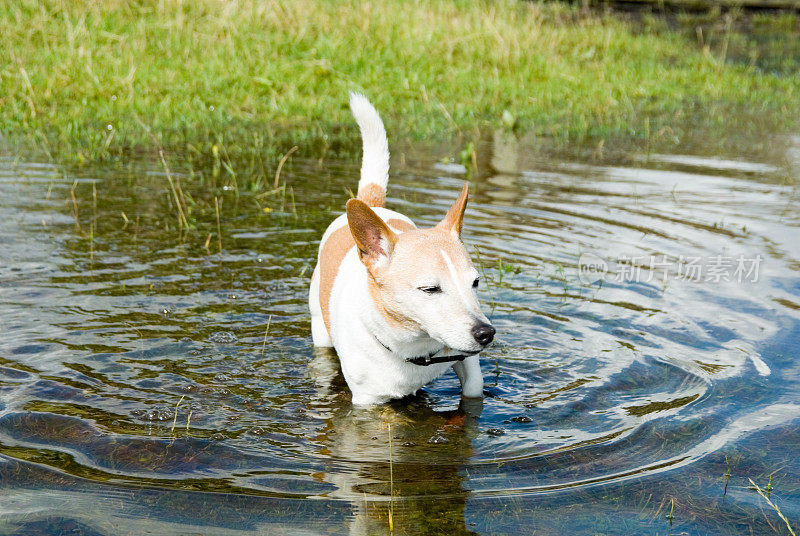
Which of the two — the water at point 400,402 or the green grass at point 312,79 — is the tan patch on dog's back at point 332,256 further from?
the green grass at point 312,79

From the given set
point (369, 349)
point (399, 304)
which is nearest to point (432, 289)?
point (399, 304)

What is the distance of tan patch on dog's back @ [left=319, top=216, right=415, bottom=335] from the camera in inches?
182

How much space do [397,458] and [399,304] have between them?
2.28 feet

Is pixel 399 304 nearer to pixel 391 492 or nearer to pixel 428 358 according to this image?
pixel 428 358

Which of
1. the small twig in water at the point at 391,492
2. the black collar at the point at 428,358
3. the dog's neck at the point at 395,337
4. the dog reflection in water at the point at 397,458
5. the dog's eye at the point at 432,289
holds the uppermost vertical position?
the dog's eye at the point at 432,289

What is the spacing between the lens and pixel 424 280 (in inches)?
147

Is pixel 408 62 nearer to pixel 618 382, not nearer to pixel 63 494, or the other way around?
pixel 618 382

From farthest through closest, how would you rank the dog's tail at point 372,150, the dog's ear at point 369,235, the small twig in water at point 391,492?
the dog's tail at point 372,150, the dog's ear at point 369,235, the small twig in water at point 391,492

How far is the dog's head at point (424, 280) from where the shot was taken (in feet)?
12.0

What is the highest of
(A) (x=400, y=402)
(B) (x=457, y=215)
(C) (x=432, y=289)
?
(B) (x=457, y=215)

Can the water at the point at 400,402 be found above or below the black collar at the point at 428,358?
below

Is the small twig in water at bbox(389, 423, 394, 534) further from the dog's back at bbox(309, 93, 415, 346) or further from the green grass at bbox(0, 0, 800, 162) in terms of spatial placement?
the green grass at bbox(0, 0, 800, 162)

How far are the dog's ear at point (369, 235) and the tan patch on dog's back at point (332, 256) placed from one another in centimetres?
46

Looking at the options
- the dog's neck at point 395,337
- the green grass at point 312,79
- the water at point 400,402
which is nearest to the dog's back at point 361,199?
the water at point 400,402
